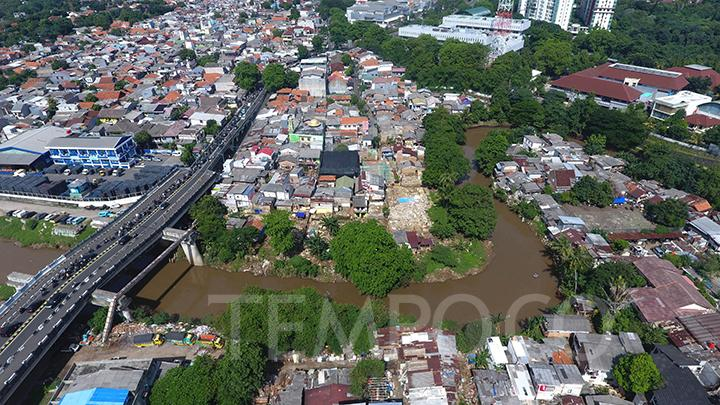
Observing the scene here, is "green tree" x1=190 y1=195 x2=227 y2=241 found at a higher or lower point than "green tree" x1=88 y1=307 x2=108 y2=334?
higher

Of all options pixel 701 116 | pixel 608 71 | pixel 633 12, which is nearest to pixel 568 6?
pixel 633 12

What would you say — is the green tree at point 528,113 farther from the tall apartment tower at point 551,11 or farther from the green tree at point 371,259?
the tall apartment tower at point 551,11

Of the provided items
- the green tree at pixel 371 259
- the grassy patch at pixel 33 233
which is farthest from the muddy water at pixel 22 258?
the green tree at pixel 371 259

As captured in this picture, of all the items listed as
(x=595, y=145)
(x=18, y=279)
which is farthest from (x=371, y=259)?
(x=595, y=145)

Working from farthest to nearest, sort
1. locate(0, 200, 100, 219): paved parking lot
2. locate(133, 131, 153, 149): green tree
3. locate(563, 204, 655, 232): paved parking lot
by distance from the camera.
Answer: locate(133, 131, 153, 149): green tree < locate(0, 200, 100, 219): paved parking lot < locate(563, 204, 655, 232): paved parking lot

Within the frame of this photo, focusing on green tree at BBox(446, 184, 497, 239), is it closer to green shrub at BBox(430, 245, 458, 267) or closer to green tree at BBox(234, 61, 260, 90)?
green shrub at BBox(430, 245, 458, 267)

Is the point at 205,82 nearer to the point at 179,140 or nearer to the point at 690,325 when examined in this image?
the point at 179,140

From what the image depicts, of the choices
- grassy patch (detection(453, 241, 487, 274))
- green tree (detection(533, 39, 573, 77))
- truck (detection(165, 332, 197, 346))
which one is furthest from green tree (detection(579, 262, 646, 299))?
green tree (detection(533, 39, 573, 77))

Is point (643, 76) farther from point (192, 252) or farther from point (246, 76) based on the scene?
point (192, 252)
